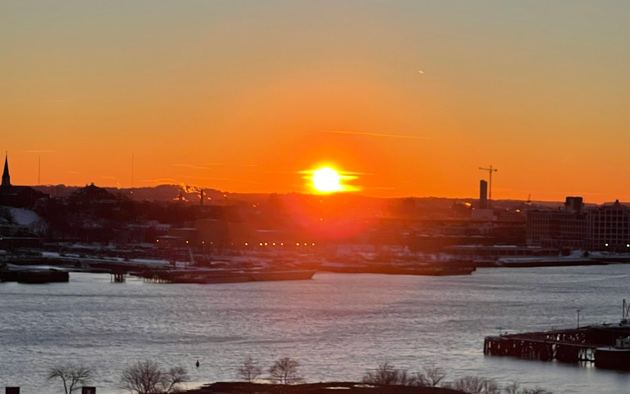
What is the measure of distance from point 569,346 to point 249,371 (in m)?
7.99

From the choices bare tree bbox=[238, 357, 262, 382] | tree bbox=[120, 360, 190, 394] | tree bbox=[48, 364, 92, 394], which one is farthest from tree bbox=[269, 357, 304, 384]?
tree bbox=[48, 364, 92, 394]

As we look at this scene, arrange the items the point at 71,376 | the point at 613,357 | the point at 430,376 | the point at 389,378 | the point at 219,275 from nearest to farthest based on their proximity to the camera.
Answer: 1. the point at 389,378
2. the point at 71,376
3. the point at 430,376
4. the point at 613,357
5. the point at 219,275

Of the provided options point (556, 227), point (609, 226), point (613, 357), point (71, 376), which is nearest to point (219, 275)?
point (613, 357)

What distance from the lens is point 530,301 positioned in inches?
1608

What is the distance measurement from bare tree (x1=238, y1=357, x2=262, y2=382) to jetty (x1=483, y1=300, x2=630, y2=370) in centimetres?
538

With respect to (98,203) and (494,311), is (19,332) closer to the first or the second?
(494,311)

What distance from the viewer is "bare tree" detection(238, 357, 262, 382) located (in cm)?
2072

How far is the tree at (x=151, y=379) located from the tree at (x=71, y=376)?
568 mm

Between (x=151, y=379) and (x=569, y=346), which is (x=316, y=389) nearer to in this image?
(x=151, y=379)

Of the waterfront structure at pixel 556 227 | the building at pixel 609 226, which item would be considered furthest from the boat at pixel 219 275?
the building at pixel 609 226

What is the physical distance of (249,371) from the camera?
831 inches

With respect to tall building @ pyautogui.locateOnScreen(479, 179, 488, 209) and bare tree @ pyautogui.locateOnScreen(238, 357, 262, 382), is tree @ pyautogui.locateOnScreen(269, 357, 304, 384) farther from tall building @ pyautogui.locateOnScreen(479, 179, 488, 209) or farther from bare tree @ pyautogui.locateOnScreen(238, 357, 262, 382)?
tall building @ pyautogui.locateOnScreen(479, 179, 488, 209)

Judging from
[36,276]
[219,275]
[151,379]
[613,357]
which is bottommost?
[151,379]

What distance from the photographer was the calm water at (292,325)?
75.1 feet
